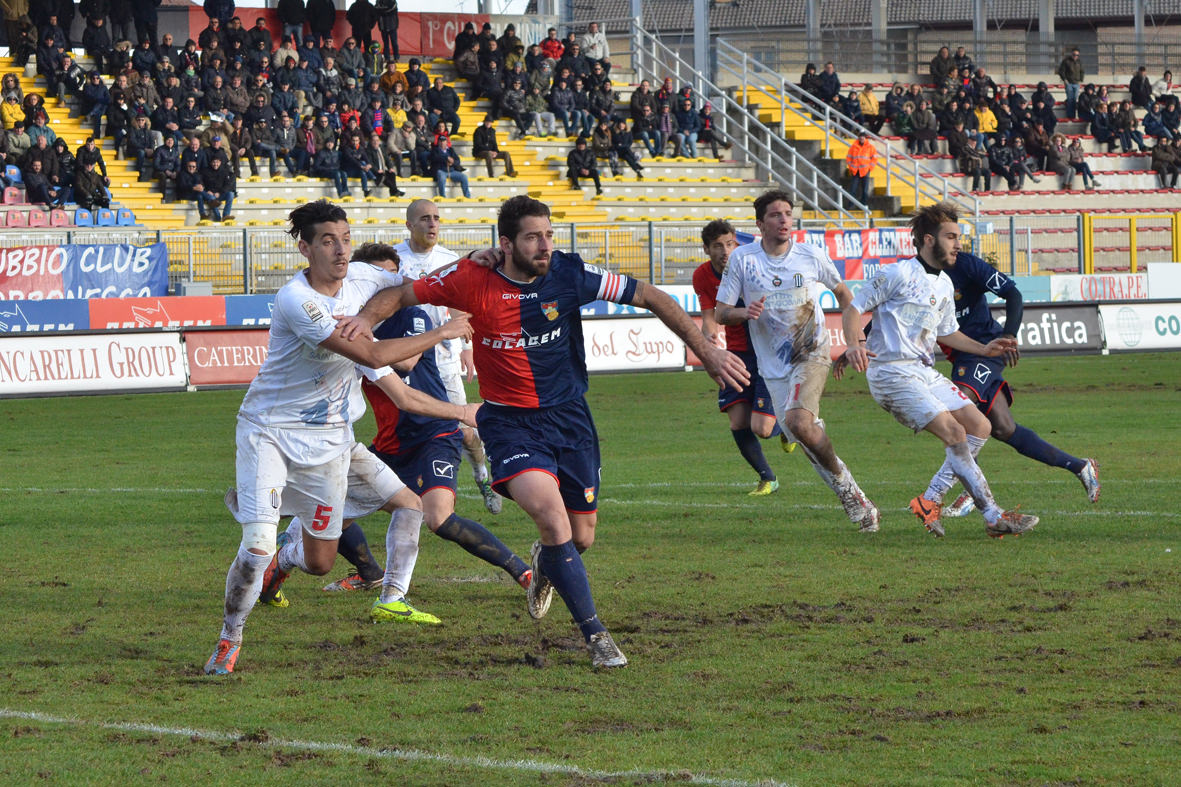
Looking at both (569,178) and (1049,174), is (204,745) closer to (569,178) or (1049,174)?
(569,178)

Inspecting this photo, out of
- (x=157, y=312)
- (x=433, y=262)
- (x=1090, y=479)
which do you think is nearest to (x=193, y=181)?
(x=157, y=312)

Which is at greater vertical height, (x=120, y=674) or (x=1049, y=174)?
(x=1049, y=174)

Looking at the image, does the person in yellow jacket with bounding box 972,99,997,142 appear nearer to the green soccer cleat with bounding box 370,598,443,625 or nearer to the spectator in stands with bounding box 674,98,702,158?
the spectator in stands with bounding box 674,98,702,158

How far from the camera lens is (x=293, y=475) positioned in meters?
7.05

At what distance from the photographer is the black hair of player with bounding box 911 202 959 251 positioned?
10.3 metres

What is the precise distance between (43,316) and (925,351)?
1720 centimetres

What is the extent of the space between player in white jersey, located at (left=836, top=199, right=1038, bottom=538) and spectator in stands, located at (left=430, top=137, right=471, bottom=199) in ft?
76.4

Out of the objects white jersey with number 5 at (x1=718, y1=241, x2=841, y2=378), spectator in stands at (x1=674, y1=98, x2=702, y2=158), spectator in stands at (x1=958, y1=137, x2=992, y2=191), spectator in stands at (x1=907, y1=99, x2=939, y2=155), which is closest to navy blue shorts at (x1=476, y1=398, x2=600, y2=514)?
white jersey with number 5 at (x1=718, y1=241, x2=841, y2=378)

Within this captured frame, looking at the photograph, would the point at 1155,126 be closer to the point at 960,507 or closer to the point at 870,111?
the point at 870,111

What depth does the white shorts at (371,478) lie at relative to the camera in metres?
7.97

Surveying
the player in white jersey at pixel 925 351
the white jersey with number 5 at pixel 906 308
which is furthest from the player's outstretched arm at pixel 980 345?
the white jersey with number 5 at pixel 906 308

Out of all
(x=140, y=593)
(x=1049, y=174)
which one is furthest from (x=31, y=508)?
(x=1049, y=174)

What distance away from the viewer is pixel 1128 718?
5656mm

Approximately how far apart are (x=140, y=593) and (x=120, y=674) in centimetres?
216
